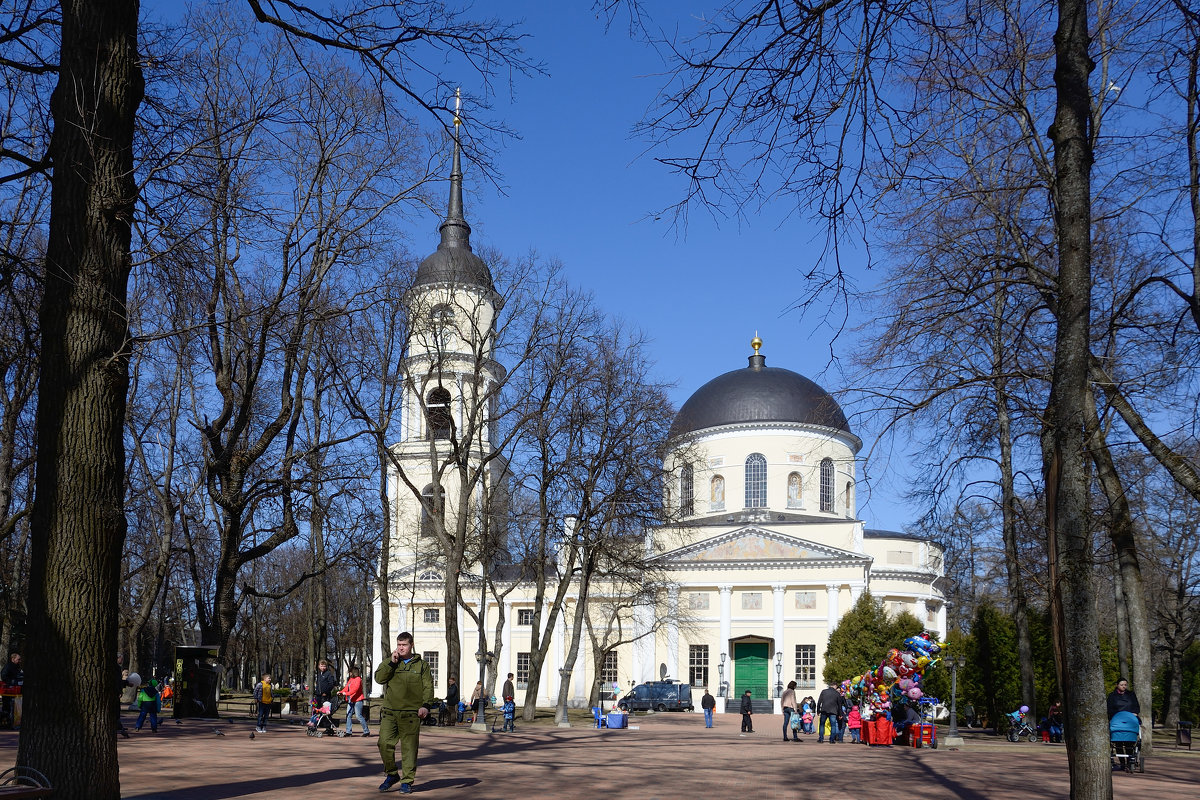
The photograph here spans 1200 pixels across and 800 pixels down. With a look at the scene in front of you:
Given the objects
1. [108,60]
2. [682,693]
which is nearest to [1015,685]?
[682,693]

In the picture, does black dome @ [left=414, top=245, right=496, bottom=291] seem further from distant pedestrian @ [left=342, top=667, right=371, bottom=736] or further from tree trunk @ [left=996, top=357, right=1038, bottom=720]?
tree trunk @ [left=996, top=357, right=1038, bottom=720]

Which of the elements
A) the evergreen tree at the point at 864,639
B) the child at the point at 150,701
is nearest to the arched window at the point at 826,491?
the evergreen tree at the point at 864,639

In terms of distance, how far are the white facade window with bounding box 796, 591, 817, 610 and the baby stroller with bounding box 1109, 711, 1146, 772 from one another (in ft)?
128

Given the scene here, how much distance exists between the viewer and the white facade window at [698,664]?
5884 centimetres

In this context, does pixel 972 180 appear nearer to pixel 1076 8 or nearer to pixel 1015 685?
pixel 1076 8

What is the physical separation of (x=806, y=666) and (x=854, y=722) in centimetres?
2813

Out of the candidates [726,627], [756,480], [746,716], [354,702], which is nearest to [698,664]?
[726,627]

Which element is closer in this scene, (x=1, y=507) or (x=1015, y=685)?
(x=1, y=507)

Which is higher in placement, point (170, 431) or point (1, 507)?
point (170, 431)

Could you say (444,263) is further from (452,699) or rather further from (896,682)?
(896,682)

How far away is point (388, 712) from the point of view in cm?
1251

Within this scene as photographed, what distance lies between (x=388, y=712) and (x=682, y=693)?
146ft

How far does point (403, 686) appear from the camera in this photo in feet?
40.8

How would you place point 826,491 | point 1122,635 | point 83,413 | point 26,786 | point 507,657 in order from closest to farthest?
point 26,786
point 83,413
point 1122,635
point 826,491
point 507,657
